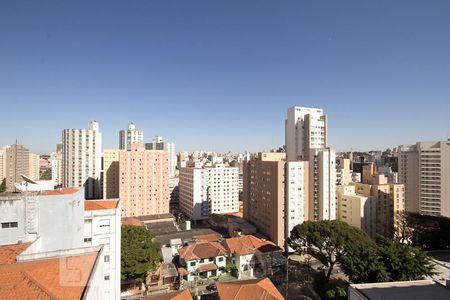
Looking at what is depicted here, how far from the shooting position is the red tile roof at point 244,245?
25.5 m

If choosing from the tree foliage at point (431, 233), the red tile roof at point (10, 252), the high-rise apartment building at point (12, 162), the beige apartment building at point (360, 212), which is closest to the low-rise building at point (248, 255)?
the beige apartment building at point (360, 212)

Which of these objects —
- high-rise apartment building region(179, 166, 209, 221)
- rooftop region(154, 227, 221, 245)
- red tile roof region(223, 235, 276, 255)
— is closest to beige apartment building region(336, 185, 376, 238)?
red tile roof region(223, 235, 276, 255)

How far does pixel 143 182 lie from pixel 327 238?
34.6 metres

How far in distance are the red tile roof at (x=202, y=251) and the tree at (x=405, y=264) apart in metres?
14.0

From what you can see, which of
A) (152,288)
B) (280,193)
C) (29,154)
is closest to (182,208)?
(280,193)

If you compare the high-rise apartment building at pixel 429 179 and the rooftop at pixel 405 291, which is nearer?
the rooftop at pixel 405 291

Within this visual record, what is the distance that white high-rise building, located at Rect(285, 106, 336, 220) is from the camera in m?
32.9

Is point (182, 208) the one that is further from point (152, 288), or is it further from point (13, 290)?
point (13, 290)

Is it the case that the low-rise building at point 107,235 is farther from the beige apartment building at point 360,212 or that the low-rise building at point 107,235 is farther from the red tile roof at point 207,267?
the beige apartment building at point 360,212

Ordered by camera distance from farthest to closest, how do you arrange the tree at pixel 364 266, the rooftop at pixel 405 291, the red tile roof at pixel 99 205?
Answer: the tree at pixel 364 266 → the red tile roof at pixel 99 205 → the rooftop at pixel 405 291

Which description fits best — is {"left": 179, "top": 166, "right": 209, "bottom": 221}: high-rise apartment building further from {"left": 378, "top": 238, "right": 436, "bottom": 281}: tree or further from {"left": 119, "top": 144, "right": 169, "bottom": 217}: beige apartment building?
{"left": 378, "top": 238, "right": 436, "bottom": 281}: tree

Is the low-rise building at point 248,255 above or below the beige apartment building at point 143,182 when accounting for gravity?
below

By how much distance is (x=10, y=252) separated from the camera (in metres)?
9.37

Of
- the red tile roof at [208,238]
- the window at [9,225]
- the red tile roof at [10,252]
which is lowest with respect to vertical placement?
the red tile roof at [208,238]
